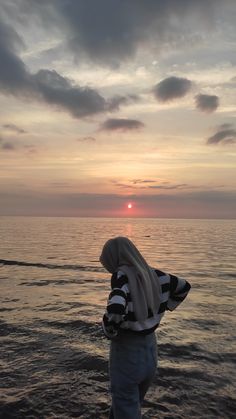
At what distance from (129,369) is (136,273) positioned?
1.00 meters

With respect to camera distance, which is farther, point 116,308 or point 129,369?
point 129,369

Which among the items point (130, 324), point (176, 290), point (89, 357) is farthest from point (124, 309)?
point (89, 357)

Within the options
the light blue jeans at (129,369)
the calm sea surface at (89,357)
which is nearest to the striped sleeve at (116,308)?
the light blue jeans at (129,369)

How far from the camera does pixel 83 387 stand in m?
7.39

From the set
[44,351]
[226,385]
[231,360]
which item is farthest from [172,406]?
[44,351]

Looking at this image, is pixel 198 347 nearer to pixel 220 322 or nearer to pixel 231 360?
pixel 231 360

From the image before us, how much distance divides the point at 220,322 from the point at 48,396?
711 centimetres

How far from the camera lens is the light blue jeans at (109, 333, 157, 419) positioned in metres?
3.97

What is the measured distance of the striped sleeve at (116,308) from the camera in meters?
3.68

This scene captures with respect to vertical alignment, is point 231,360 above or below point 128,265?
below

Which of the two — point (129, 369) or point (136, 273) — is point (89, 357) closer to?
point (129, 369)

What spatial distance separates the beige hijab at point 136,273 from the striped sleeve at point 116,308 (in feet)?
0.32

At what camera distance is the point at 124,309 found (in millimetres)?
3707

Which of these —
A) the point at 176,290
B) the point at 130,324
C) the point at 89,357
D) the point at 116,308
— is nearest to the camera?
the point at 116,308
